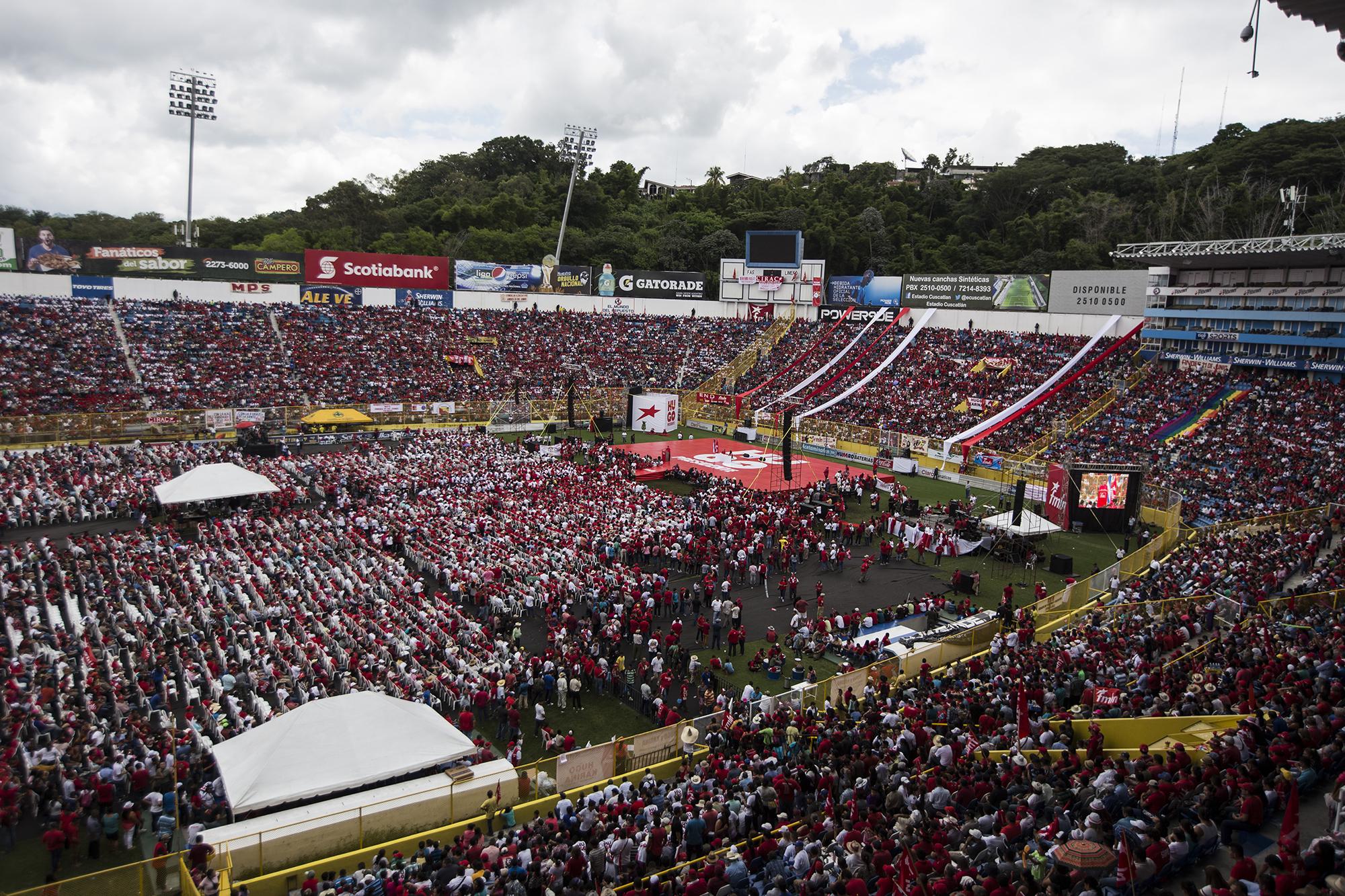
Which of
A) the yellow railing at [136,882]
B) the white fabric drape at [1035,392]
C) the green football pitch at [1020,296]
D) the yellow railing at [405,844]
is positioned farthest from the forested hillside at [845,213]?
the yellow railing at [136,882]

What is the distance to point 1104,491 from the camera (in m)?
28.6

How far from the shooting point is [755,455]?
4122 centimetres

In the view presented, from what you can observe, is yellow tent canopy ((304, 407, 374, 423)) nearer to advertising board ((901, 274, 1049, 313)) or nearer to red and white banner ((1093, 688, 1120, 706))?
red and white banner ((1093, 688, 1120, 706))

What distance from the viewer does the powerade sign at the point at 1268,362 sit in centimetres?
3712

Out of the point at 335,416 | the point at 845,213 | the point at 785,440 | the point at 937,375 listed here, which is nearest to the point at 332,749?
the point at 785,440

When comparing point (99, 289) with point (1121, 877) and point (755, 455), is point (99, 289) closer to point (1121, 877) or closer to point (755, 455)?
point (755, 455)

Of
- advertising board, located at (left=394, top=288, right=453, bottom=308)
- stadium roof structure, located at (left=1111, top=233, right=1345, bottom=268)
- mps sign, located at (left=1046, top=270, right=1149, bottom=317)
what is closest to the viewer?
stadium roof structure, located at (left=1111, top=233, right=1345, bottom=268)

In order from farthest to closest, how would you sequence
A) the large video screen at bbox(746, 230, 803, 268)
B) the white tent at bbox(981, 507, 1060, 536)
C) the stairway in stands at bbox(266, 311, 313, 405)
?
the large video screen at bbox(746, 230, 803, 268) < the stairway in stands at bbox(266, 311, 313, 405) < the white tent at bbox(981, 507, 1060, 536)

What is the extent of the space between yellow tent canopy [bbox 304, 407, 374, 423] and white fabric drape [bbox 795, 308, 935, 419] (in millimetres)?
22541

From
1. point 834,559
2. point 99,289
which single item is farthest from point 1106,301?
point 99,289

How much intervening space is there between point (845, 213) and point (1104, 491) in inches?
2371

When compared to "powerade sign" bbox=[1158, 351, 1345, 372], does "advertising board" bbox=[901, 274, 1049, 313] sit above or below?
above

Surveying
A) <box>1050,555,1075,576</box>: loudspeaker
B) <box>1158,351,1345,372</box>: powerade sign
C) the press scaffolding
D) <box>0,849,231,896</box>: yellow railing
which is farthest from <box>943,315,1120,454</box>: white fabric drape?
<box>0,849,231,896</box>: yellow railing

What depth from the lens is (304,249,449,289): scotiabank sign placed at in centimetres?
5541
